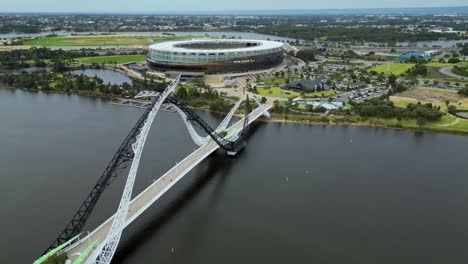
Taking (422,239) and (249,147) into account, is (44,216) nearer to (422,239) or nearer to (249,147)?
(249,147)

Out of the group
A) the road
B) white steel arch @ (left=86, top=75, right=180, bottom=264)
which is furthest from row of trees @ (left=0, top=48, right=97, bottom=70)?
white steel arch @ (left=86, top=75, right=180, bottom=264)

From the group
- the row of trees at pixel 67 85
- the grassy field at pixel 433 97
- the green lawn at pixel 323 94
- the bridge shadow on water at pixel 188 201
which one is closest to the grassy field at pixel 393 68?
the grassy field at pixel 433 97

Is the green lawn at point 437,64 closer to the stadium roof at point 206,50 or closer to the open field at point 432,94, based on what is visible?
the open field at point 432,94

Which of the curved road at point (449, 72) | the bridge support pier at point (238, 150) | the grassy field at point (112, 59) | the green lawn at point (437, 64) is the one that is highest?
the grassy field at point (112, 59)

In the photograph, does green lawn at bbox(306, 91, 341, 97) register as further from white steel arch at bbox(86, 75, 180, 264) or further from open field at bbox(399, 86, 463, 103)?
white steel arch at bbox(86, 75, 180, 264)

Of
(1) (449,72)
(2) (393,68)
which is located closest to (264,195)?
(2) (393,68)

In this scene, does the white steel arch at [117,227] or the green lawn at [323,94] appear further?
the green lawn at [323,94]
